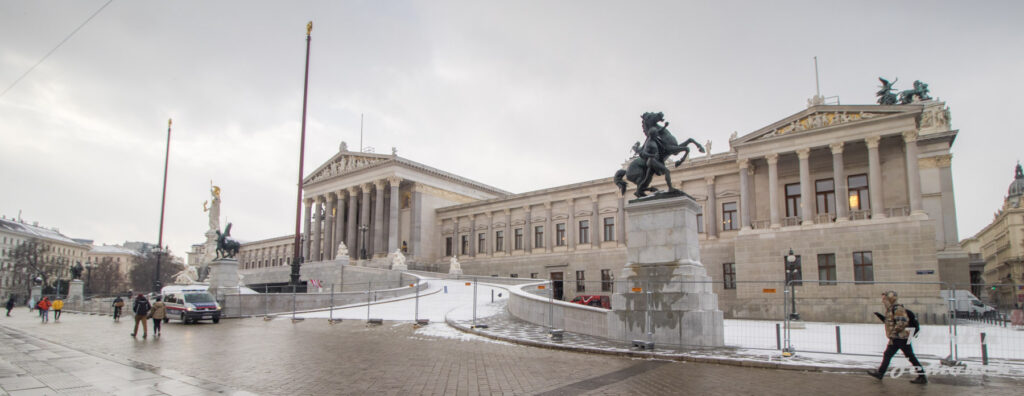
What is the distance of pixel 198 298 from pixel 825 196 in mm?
36565

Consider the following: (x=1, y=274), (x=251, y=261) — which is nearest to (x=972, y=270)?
(x=251, y=261)

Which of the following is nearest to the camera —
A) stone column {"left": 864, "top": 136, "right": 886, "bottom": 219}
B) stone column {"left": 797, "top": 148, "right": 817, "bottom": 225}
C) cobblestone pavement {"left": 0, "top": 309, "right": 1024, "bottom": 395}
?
cobblestone pavement {"left": 0, "top": 309, "right": 1024, "bottom": 395}

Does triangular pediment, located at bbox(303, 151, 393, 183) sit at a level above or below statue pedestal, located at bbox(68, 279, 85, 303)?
above

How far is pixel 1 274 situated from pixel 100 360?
367ft

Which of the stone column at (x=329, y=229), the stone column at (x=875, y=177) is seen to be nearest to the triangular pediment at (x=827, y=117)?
the stone column at (x=875, y=177)

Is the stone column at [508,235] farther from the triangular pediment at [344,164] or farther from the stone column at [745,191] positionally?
the stone column at [745,191]

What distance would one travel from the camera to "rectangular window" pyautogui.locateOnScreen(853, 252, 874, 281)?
3266 centimetres

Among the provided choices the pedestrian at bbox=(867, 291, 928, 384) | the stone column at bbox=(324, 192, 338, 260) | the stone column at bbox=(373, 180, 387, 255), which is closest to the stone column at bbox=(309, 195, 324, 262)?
the stone column at bbox=(324, 192, 338, 260)

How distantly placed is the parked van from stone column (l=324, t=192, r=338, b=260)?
42829mm

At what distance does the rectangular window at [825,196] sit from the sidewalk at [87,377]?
37626 millimetres

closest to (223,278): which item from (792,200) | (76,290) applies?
(76,290)

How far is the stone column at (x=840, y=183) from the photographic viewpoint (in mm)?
34719

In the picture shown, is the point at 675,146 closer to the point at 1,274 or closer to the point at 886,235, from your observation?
the point at 886,235

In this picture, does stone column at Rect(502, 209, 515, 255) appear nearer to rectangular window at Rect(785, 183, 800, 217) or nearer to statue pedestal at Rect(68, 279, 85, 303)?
rectangular window at Rect(785, 183, 800, 217)
